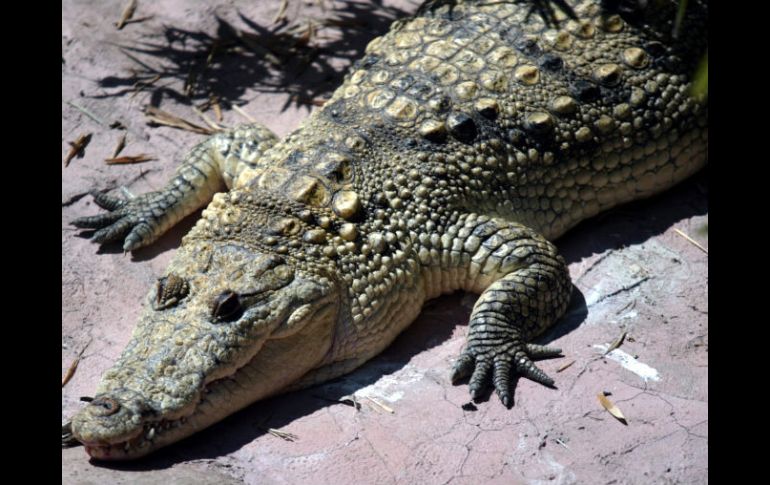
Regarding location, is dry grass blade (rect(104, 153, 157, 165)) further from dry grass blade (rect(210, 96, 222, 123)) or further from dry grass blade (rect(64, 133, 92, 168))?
dry grass blade (rect(210, 96, 222, 123))

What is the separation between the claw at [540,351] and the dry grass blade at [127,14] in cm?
441

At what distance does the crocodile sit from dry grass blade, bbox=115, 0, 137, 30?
2025mm

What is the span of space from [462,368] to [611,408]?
0.72m

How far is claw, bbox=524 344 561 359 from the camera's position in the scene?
4.46 m

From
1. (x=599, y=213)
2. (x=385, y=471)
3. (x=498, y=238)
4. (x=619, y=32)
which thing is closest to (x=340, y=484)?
(x=385, y=471)

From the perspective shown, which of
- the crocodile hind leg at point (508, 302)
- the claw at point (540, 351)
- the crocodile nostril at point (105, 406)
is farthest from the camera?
the claw at point (540, 351)

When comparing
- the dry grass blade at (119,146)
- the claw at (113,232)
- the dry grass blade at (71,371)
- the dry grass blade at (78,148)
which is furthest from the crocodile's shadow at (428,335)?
the dry grass blade at (78,148)

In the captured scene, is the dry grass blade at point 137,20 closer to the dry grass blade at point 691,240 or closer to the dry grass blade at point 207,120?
the dry grass blade at point 207,120

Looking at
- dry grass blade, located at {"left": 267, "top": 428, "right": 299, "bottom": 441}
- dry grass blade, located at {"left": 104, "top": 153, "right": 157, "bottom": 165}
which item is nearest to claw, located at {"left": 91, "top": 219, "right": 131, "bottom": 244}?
dry grass blade, located at {"left": 104, "top": 153, "right": 157, "bottom": 165}

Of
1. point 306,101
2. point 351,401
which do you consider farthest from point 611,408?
point 306,101

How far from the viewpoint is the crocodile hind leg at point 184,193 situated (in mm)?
5457

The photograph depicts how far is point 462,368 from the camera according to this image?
4375 millimetres

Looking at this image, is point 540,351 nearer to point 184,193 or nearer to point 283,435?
point 283,435

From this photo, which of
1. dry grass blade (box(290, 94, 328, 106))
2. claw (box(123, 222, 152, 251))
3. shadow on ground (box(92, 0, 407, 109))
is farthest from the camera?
shadow on ground (box(92, 0, 407, 109))
